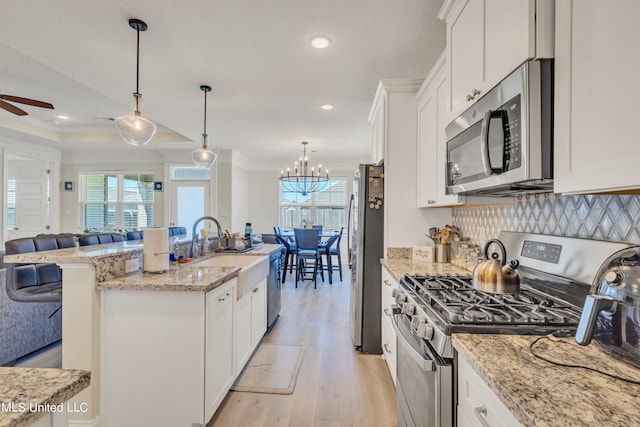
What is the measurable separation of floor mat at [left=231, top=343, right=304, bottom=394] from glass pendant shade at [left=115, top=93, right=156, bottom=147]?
6.37 feet

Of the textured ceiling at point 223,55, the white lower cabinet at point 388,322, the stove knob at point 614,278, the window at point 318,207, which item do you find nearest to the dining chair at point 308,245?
the textured ceiling at point 223,55

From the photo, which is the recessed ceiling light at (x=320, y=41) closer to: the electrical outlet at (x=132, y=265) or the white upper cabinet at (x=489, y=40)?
the white upper cabinet at (x=489, y=40)

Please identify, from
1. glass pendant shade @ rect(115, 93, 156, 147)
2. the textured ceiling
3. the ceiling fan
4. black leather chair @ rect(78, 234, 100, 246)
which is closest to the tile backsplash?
the textured ceiling

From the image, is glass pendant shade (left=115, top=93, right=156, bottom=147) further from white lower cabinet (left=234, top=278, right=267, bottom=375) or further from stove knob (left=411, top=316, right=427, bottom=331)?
stove knob (left=411, top=316, right=427, bottom=331)

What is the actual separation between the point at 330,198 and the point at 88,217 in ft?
17.2

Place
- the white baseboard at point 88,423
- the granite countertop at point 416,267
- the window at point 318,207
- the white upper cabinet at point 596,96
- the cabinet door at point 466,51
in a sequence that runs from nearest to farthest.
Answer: the white upper cabinet at point 596,96, the cabinet door at point 466,51, the white baseboard at point 88,423, the granite countertop at point 416,267, the window at point 318,207

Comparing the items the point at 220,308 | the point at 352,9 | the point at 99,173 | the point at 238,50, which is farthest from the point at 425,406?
the point at 99,173

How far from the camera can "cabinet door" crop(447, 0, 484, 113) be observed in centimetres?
138

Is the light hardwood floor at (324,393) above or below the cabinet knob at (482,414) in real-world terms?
below

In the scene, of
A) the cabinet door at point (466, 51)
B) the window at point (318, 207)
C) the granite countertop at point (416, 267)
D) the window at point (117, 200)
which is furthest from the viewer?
the window at point (318, 207)

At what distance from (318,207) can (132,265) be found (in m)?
5.75

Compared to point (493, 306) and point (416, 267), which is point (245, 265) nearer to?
point (416, 267)

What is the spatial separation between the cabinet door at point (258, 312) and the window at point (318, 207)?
4.62 m

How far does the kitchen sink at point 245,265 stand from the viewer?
2.24m
